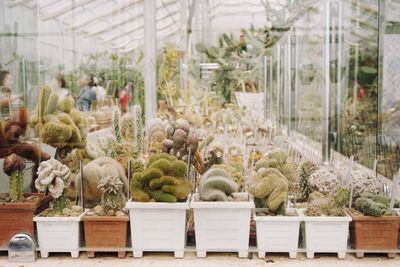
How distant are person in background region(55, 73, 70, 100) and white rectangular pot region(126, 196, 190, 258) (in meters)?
1.30

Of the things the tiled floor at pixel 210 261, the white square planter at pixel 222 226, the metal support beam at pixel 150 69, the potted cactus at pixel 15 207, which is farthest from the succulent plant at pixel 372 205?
the potted cactus at pixel 15 207

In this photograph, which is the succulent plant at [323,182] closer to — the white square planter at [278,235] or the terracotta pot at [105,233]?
the white square planter at [278,235]

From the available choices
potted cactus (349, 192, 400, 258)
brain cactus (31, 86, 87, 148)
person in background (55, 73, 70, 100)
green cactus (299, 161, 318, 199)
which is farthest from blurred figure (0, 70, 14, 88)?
potted cactus (349, 192, 400, 258)

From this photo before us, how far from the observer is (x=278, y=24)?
536 centimetres

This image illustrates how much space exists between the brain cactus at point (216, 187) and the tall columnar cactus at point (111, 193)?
1.97 ft

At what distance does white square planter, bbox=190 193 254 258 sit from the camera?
13.4ft

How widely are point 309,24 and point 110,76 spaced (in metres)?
1.94

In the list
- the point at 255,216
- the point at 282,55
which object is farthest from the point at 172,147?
the point at 282,55

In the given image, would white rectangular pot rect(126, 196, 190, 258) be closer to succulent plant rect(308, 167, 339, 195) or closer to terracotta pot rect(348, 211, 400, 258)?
succulent plant rect(308, 167, 339, 195)

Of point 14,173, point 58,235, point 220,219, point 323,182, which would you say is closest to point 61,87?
point 14,173

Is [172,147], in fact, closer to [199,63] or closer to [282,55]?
[199,63]

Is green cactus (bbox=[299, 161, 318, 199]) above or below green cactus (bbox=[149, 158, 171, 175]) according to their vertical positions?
below

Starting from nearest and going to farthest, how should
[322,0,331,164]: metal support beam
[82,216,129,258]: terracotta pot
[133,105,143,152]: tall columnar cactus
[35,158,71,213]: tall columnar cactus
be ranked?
1. [82,216,129,258]: terracotta pot
2. [35,158,71,213]: tall columnar cactus
3. [133,105,143,152]: tall columnar cactus
4. [322,0,331,164]: metal support beam

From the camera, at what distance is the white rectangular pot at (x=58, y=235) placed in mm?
4191
